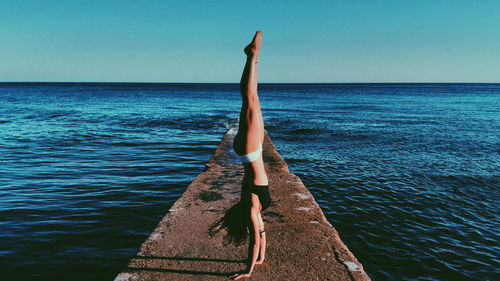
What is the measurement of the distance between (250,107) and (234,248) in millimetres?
1833

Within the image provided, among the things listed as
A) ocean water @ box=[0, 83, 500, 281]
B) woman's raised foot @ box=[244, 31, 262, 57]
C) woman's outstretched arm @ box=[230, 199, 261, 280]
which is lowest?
ocean water @ box=[0, 83, 500, 281]

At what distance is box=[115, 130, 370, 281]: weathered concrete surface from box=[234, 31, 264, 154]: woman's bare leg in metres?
1.36

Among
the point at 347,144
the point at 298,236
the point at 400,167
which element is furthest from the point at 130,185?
the point at 347,144

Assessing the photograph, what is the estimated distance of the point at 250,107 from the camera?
2.92 meters

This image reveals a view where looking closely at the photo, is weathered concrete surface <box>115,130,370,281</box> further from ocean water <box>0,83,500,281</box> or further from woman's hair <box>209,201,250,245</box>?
ocean water <box>0,83,500,281</box>

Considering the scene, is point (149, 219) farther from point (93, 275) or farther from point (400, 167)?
point (400, 167)

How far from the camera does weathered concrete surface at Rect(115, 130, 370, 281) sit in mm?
3254

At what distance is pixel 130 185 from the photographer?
861 centimetres

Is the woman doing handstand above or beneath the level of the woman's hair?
above

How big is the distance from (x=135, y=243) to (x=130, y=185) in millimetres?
3320

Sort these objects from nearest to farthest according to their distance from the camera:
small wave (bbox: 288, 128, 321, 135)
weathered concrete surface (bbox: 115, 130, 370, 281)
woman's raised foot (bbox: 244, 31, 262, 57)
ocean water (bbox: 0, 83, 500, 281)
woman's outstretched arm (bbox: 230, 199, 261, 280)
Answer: woman's raised foot (bbox: 244, 31, 262, 57) < woman's outstretched arm (bbox: 230, 199, 261, 280) < weathered concrete surface (bbox: 115, 130, 370, 281) < ocean water (bbox: 0, 83, 500, 281) < small wave (bbox: 288, 128, 321, 135)

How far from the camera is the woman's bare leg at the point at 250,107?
9.35 feet

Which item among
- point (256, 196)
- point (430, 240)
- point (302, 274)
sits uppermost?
point (256, 196)

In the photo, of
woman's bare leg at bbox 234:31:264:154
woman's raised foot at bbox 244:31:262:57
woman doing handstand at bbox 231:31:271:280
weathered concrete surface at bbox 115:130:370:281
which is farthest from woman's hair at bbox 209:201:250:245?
woman's raised foot at bbox 244:31:262:57
